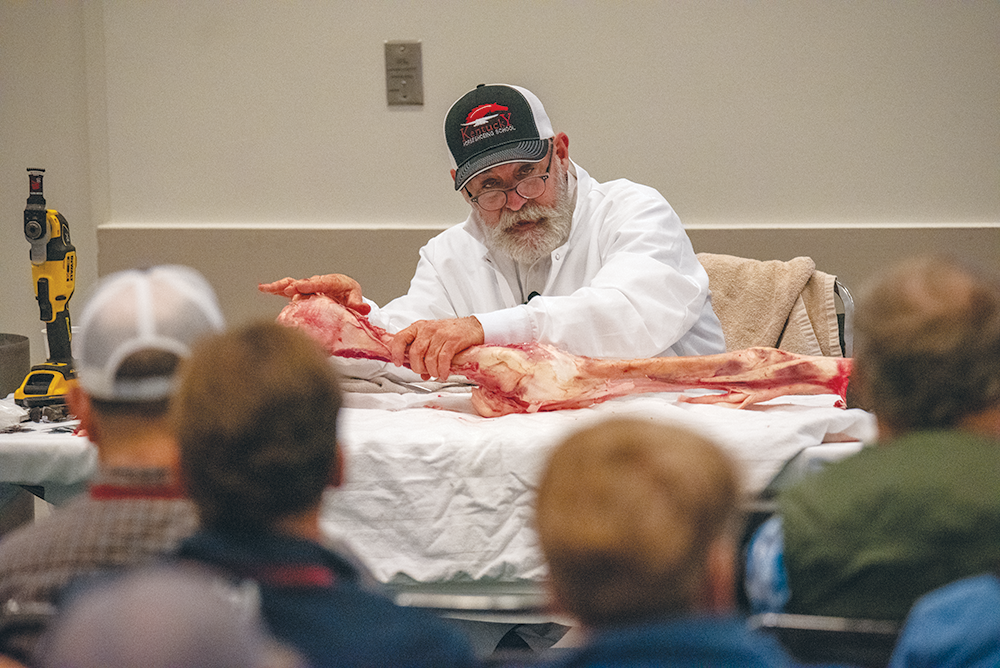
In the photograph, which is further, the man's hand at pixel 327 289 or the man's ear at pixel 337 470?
the man's hand at pixel 327 289

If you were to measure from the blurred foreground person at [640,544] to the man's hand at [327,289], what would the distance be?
6.09 ft

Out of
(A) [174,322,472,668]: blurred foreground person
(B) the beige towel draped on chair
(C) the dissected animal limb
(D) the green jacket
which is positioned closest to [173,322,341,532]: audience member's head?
(A) [174,322,472,668]: blurred foreground person

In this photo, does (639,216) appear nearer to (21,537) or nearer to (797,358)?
(797,358)

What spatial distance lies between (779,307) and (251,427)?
2.60 m

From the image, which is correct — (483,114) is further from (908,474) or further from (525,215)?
(908,474)

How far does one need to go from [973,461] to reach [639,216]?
6.23 feet

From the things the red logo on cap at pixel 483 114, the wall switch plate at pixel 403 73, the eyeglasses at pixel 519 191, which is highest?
the wall switch plate at pixel 403 73

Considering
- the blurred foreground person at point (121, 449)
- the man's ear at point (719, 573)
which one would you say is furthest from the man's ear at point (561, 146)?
the man's ear at point (719, 573)

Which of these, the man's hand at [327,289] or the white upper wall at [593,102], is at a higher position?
the white upper wall at [593,102]

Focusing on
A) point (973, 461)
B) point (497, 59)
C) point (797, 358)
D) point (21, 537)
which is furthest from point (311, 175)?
point (973, 461)

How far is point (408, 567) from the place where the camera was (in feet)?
6.70

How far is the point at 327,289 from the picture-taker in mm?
2688

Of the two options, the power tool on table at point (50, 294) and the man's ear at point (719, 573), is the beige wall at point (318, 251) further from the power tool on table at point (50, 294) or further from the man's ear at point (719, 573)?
the man's ear at point (719, 573)

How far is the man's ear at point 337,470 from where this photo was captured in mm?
1122
